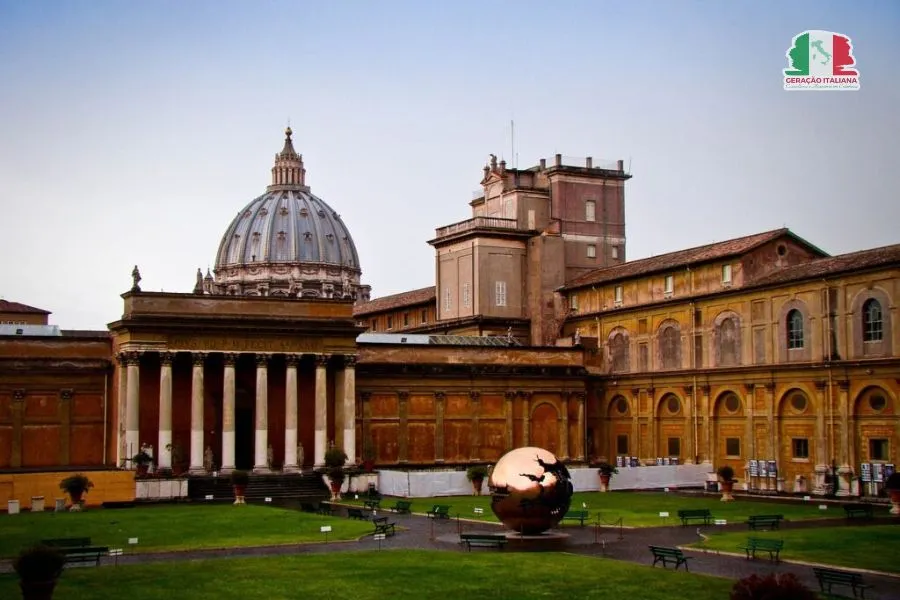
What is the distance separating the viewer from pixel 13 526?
139ft

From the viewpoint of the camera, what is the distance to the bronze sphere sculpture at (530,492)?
36969 mm

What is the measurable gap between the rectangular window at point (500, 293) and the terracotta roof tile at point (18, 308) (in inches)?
1464

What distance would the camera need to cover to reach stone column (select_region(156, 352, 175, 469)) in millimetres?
59138

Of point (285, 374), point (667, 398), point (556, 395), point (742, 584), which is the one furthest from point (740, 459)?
point (742, 584)

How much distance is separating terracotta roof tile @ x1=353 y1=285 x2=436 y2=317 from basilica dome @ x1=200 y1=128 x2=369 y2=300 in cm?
4777

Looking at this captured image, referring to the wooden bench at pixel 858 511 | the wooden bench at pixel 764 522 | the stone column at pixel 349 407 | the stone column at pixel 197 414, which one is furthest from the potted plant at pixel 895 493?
the stone column at pixel 197 414

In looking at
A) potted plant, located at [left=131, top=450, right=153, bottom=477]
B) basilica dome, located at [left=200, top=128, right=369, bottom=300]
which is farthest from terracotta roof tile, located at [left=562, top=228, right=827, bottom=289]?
basilica dome, located at [left=200, top=128, right=369, bottom=300]

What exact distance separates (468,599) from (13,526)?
2265 cm

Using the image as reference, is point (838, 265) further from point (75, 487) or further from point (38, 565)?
point (38, 565)

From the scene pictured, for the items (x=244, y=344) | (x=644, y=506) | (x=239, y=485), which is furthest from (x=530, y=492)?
(x=244, y=344)

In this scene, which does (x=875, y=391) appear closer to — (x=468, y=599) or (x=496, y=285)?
(x=496, y=285)

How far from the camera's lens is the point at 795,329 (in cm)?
6044

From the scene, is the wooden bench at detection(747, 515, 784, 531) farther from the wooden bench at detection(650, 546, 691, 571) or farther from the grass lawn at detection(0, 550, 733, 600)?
the grass lawn at detection(0, 550, 733, 600)

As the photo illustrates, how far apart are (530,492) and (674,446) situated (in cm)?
3347
